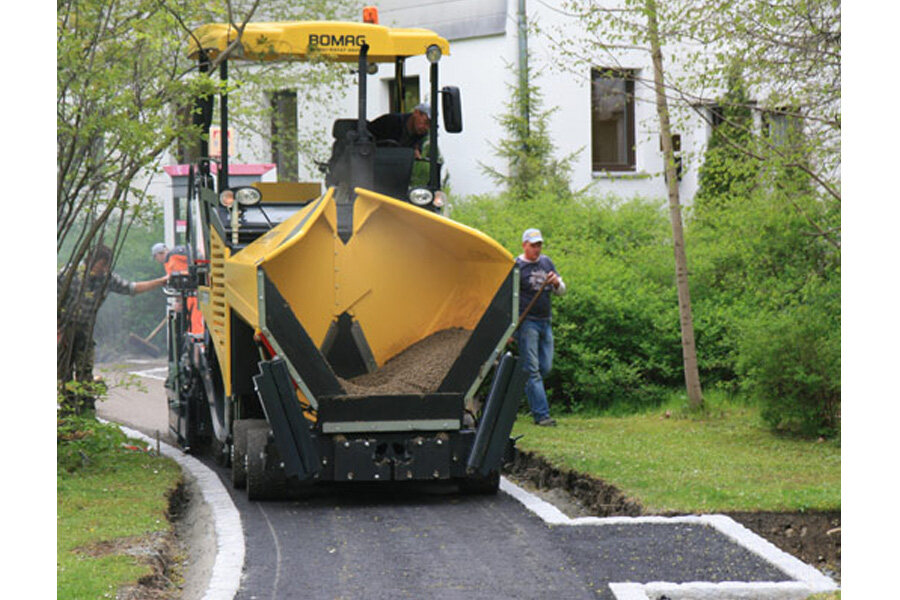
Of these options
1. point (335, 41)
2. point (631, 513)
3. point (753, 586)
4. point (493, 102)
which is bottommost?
point (631, 513)

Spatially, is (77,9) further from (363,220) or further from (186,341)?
(186,341)

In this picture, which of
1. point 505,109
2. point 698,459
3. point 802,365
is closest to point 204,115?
point 698,459

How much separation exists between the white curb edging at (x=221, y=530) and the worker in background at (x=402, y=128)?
10.3 ft

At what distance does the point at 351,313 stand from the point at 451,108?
185 cm

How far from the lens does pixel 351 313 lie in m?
10.5

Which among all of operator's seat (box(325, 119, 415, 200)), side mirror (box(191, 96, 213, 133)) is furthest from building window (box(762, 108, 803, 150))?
side mirror (box(191, 96, 213, 133))

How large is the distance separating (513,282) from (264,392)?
6.41 ft

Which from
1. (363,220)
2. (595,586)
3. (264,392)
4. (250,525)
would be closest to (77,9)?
(363,220)

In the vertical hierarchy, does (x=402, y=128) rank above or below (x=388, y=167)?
above

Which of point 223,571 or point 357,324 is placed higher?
point 357,324

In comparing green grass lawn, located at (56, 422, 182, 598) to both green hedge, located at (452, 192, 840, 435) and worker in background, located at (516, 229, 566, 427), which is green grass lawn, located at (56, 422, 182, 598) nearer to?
worker in background, located at (516, 229, 566, 427)

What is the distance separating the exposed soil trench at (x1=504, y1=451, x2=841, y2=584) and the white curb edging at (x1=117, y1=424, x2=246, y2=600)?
2443 mm

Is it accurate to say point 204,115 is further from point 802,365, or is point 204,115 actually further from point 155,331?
point 155,331

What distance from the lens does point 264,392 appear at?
30.2 feet
